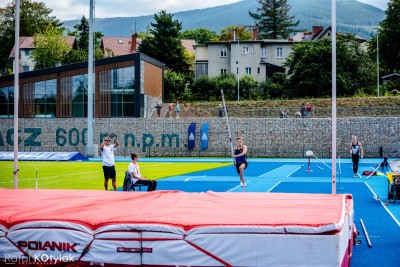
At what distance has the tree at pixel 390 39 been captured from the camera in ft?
277

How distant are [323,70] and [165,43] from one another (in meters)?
24.6

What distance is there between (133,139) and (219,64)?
34361 mm

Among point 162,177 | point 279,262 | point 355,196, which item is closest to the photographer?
point 279,262

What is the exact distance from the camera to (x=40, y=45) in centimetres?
8988

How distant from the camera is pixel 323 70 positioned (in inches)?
2899

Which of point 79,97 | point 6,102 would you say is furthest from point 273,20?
point 6,102

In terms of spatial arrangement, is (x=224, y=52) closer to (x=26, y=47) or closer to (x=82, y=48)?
(x=82, y=48)

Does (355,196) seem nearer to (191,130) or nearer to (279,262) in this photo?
(279,262)

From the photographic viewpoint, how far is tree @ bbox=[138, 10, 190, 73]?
89500 millimetres

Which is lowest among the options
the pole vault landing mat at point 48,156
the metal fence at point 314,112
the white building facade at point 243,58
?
the pole vault landing mat at point 48,156

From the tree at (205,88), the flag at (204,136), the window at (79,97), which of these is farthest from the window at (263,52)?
the window at (79,97)

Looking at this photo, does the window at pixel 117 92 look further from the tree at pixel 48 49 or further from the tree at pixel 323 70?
the tree at pixel 48 49

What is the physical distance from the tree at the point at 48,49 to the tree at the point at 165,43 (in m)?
10.8

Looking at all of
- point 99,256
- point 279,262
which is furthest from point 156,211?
point 279,262
